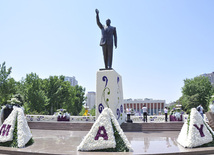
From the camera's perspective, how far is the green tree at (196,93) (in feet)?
146

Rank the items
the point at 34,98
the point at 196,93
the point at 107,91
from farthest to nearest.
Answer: the point at 196,93
the point at 34,98
the point at 107,91

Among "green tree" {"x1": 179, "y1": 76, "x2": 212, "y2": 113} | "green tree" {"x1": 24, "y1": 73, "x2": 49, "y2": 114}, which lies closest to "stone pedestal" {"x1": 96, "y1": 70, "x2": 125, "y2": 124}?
"green tree" {"x1": 24, "y1": 73, "x2": 49, "y2": 114}

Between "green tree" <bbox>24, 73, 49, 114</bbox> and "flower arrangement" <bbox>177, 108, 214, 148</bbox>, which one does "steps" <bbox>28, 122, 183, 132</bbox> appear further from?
"green tree" <bbox>24, 73, 49, 114</bbox>

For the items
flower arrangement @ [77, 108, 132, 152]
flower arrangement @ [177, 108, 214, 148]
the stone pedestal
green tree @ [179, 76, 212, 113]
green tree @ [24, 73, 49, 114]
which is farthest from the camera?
green tree @ [179, 76, 212, 113]

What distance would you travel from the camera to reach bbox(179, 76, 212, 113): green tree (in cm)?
4455

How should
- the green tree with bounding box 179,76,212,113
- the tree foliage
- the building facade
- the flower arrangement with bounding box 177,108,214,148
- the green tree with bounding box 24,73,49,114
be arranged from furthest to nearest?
the building facade → the green tree with bounding box 179,76,212,113 → the green tree with bounding box 24,73,49,114 → the tree foliage → the flower arrangement with bounding box 177,108,214,148

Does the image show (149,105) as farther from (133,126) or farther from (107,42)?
(107,42)

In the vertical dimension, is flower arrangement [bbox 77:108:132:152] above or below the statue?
below

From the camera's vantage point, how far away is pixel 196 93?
46.1 meters

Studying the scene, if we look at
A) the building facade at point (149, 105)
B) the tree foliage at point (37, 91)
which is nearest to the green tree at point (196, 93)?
the building facade at point (149, 105)

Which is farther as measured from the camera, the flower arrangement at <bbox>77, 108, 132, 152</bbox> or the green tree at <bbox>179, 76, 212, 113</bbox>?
the green tree at <bbox>179, 76, 212, 113</bbox>

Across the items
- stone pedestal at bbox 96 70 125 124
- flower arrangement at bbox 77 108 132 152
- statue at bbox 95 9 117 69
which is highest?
statue at bbox 95 9 117 69

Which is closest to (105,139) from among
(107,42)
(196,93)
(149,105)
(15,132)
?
(15,132)

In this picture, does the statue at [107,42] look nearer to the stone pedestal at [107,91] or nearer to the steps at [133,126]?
the stone pedestal at [107,91]
